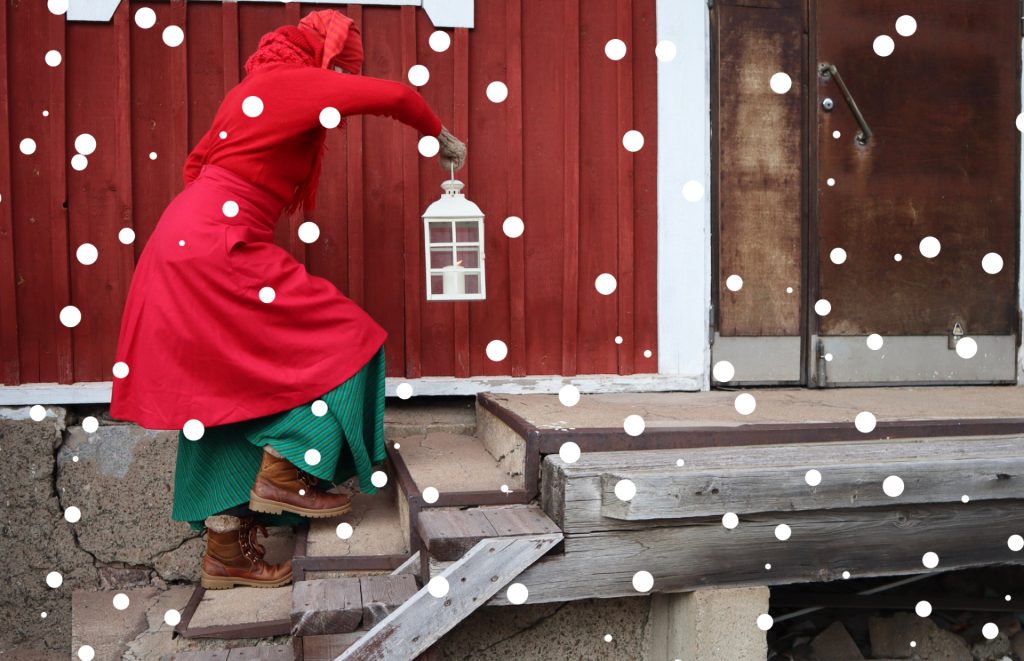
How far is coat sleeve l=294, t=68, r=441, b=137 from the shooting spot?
2.94m

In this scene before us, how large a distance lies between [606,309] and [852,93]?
1.56m

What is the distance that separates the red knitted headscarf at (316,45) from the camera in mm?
3041

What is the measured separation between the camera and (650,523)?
2.65 m

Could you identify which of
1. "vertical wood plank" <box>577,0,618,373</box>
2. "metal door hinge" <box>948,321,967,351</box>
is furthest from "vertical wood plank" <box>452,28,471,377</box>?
"metal door hinge" <box>948,321,967,351</box>

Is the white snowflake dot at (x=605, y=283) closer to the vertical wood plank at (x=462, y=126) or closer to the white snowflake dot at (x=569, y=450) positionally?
the vertical wood plank at (x=462, y=126)

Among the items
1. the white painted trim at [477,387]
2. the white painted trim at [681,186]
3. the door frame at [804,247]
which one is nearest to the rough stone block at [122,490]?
the white painted trim at [477,387]

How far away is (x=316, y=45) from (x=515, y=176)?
1254 mm

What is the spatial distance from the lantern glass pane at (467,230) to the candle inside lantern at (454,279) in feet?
0.37

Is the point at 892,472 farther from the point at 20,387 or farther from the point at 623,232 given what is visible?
the point at 20,387

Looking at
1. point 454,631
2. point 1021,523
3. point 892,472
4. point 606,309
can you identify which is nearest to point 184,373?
point 454,631

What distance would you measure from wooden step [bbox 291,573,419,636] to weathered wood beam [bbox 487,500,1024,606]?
31cm

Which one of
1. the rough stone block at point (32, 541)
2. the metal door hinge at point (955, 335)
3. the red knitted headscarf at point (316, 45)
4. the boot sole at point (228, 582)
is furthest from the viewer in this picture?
the metal door hinge at point (955, 335)

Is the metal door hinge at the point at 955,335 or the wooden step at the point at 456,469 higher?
the metal door hinge at the point at 955,335

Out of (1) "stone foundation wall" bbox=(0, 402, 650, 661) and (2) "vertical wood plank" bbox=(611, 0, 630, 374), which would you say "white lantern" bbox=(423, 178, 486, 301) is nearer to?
(2) "vertical wood plank" bbox=(611, 0, 630, 374)
